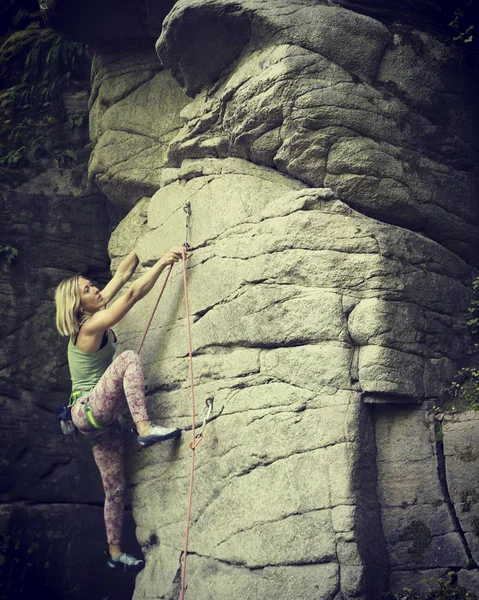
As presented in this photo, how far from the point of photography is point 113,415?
28.3 feet

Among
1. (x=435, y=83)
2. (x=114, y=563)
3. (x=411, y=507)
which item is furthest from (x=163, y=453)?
(x=435, y=83)

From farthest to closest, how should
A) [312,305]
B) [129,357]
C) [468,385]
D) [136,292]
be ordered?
[136,292]
[129,357]
[468,385]
[312,305]

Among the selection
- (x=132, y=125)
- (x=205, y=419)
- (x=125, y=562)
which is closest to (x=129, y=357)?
(x=205, y=419)

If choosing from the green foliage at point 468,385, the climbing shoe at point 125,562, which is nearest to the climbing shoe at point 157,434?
the climbing shoe at point 125,562

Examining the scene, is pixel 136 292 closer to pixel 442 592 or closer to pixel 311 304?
pixel 311 304

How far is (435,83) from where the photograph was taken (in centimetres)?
859

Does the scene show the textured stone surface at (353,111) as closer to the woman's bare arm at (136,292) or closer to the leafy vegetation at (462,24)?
the leafy vegetation at (462,24)

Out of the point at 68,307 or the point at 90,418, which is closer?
the point at 90,418

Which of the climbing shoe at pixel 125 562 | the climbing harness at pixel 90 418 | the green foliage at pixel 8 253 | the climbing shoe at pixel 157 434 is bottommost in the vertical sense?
the climbing shoe at pixel 125 562

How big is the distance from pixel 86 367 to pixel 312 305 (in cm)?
250

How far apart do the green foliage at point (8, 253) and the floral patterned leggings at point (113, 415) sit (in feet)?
6.68

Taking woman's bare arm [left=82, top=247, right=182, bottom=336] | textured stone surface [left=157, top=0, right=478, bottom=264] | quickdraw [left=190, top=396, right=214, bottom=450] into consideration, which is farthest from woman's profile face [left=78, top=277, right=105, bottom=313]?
textured stone surface [left=157, top=0, right=478, bottom=264]

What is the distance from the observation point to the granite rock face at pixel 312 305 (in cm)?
743

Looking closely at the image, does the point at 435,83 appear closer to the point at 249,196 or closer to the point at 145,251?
the point at 249,196
